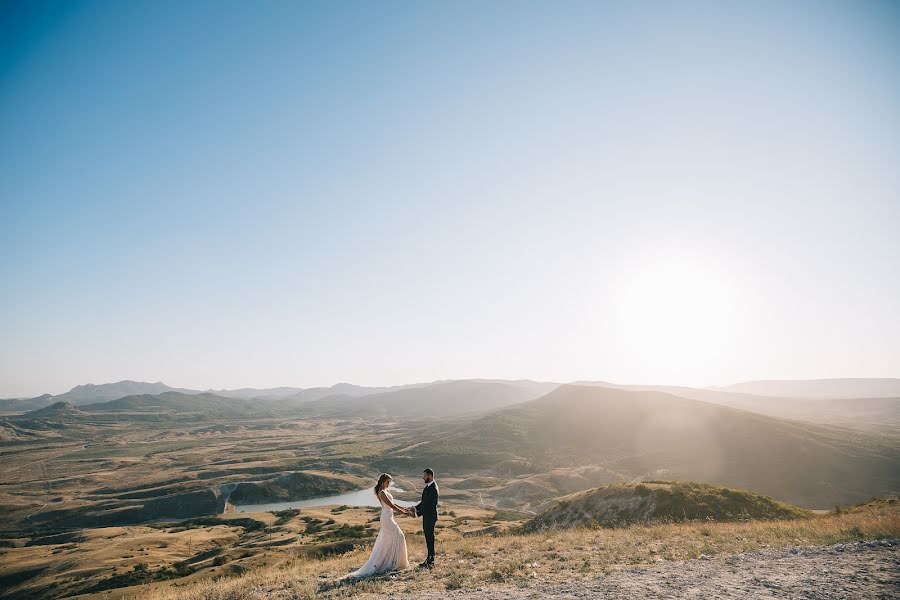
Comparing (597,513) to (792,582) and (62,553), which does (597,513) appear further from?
(62,553)

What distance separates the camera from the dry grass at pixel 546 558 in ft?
40.6

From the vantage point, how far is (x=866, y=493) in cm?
8388

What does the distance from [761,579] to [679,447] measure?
129m

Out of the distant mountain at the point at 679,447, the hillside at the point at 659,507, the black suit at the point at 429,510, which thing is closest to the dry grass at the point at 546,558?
the black suit at the point at 429,510

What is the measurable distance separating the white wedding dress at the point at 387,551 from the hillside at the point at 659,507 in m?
17.2

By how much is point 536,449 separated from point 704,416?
5512 cm

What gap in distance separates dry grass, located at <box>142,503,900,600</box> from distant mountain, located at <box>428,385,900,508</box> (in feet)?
295

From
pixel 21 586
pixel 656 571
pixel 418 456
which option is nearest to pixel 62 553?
pixel 21 586

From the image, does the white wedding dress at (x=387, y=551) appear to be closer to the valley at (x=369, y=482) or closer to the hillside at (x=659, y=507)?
the hillside at (x=659, y=507)

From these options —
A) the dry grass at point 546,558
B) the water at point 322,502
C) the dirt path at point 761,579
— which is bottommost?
the water at point 322,502

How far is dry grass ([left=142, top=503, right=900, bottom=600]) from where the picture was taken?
12.4m

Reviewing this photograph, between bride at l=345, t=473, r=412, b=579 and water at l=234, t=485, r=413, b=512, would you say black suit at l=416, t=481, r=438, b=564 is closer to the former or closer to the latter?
bride at l=345, t=473, r=412, b=579

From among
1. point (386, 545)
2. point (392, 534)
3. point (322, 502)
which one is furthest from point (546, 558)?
point (322, 502)

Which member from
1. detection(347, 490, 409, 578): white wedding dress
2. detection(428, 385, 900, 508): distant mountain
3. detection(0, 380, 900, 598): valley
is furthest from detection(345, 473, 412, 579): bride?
detection(428, 385, 900, 508): distant mountain
